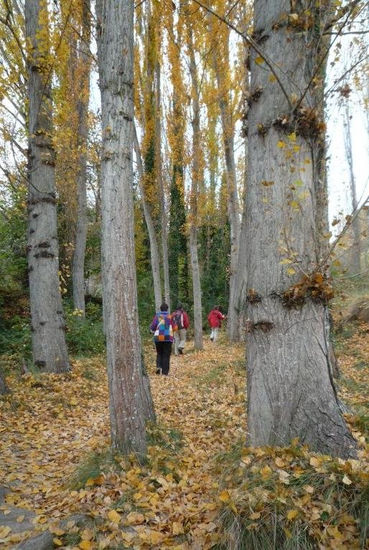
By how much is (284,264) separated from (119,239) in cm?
159

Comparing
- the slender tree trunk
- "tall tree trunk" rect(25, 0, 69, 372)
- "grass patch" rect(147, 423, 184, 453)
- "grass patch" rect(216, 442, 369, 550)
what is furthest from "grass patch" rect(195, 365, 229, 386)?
"grass patch" rect(216, 442, 369, 550)

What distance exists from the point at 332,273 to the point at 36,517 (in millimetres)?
3058

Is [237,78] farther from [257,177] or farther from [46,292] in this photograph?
[257,177]

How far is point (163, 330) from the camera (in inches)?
350

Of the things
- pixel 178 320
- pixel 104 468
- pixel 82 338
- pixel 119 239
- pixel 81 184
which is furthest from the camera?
pixel 178 320

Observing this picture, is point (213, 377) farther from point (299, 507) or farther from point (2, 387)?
point (299, 507)

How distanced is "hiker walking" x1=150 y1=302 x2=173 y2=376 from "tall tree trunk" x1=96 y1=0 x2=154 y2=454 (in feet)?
16.9

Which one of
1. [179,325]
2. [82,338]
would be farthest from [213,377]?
[179,325]

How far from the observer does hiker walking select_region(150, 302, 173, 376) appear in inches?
351

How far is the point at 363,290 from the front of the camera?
15.1 metres

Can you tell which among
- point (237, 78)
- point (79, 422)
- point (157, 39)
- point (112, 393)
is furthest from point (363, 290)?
point (112, 393)

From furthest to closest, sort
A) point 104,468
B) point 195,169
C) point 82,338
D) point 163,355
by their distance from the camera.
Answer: point 195,169, point 82,338, point 163,355, point 104,468

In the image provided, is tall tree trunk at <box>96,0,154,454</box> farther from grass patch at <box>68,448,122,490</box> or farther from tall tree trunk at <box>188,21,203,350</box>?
tall tree trunk at <box>188,21,203,350</box>

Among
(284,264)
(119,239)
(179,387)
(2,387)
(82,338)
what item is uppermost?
(119,239)
